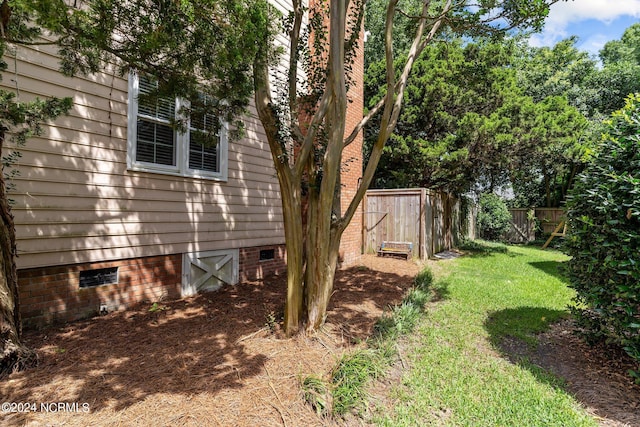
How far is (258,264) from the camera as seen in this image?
21.6ft

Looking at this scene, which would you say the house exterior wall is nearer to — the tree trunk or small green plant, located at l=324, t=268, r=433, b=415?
the tree trunk

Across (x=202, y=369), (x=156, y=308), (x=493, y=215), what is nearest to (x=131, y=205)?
(x=156, y=308)

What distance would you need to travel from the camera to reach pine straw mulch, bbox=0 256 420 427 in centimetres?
234

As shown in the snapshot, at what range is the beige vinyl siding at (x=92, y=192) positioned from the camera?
3662 millimetres

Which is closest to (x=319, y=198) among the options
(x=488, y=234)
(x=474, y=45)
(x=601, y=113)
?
(x=474, y=45)

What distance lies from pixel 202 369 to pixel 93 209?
8.77 feet

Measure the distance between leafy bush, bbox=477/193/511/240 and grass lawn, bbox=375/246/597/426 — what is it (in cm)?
853

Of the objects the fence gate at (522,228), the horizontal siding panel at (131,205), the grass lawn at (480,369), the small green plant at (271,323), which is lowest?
the grass lawn at (480,369)

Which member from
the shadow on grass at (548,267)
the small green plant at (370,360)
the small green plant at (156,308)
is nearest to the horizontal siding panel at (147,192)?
the small green plant at (156,308)

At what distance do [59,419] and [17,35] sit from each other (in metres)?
3.03

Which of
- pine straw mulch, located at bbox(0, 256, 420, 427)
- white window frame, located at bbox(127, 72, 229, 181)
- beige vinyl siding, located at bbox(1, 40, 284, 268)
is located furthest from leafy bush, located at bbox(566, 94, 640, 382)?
white window frame, located at bbox(127, 72, 229, 181)

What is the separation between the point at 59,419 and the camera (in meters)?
2.22

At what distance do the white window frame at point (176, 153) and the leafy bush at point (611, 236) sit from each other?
4182mm

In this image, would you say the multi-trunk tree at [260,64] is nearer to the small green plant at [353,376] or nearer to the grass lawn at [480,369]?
the small green plant at [353,376]
